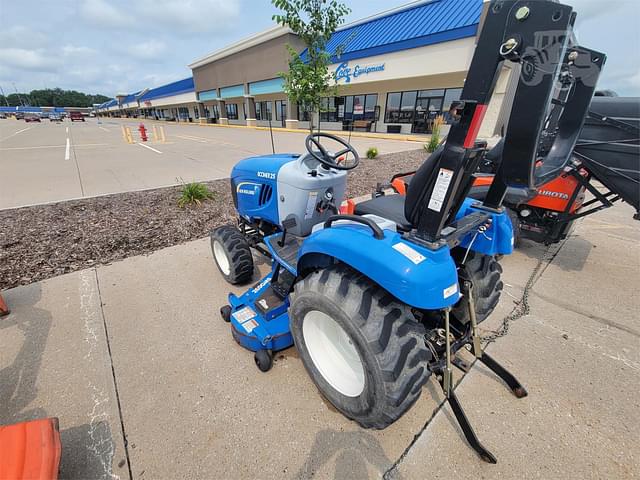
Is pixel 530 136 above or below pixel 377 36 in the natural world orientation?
below

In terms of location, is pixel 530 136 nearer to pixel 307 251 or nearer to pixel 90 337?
pixel 307 251

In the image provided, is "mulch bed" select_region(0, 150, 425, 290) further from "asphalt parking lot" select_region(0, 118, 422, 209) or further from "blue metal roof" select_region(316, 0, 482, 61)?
"blue metal roof" select_region(316, 0, 482, 61)

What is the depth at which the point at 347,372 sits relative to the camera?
67.1 inches

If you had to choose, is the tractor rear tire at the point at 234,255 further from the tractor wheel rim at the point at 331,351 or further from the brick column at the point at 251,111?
the brick column at the point at 251,111

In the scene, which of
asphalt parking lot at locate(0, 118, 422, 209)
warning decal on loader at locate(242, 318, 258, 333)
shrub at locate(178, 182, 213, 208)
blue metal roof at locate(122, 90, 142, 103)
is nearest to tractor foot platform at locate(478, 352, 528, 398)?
warning decal on loader at locate(242, 318, 258, 333)

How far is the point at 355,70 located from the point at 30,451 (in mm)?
21150

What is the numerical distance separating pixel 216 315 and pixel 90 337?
900 mm

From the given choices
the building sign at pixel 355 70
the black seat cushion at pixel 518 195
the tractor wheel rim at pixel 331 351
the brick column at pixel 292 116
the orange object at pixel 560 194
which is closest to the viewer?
the black seat cushion at pixel 518 195

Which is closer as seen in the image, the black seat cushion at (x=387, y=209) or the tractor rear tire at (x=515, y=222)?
the black seat cushion at (x=387, y=209)

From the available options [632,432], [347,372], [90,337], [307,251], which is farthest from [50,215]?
[632,432]

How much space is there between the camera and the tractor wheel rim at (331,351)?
1678 millimetres

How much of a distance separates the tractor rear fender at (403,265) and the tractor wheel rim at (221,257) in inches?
65.7

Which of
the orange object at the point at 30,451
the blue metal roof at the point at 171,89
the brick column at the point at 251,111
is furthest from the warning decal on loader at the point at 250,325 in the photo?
the blue metal roof at the point at 171,89

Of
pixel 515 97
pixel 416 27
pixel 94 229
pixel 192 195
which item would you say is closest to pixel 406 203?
pixel 515 97
